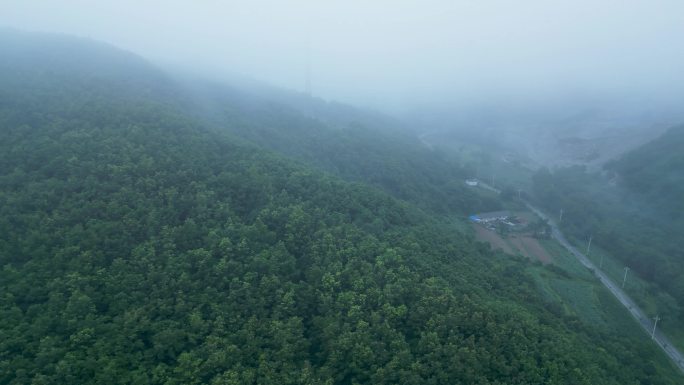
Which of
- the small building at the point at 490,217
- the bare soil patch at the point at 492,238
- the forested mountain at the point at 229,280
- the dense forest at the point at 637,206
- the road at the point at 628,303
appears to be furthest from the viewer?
the small building at the point at 490,217

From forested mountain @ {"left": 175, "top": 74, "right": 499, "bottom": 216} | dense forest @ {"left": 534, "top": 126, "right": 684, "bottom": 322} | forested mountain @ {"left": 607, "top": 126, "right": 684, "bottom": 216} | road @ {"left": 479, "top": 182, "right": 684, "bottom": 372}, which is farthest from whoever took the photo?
forested mountain @ {"left": 175, "top": 74, "right": 499, "bottom": 216}

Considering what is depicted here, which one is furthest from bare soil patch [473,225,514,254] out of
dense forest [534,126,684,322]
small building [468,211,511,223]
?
dense forest [534,126,684,322]

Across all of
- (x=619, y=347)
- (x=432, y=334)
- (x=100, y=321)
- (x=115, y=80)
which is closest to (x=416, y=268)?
(x=432, y=334)

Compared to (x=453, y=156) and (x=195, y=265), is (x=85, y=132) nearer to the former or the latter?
(x=195, y=265)

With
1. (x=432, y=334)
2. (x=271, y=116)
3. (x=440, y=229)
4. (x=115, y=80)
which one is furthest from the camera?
(x=271, y=116)

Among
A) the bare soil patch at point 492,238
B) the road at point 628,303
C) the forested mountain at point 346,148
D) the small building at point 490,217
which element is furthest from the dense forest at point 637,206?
the forested mountain at point 346,148

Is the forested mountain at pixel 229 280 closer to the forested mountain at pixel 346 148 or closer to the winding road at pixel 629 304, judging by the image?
the winding road at pixel 629 304

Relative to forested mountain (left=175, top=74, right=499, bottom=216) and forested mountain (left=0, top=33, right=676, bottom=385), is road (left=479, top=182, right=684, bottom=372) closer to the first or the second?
forested mountain (left=0, top=33, right=676, bottom=385)
